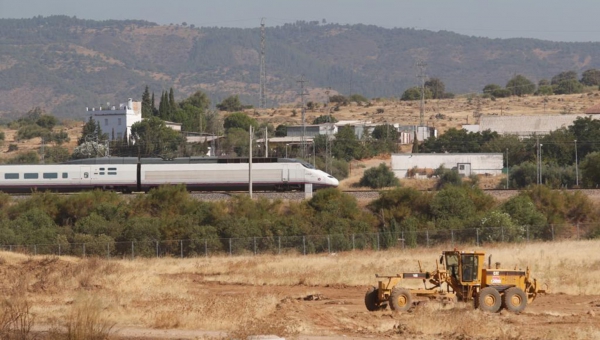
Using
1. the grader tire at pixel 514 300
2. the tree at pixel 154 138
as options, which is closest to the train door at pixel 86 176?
the tree at pixel 154 138

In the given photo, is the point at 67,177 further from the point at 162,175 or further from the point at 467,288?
the point at 467,288

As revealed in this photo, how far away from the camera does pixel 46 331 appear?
2527cm

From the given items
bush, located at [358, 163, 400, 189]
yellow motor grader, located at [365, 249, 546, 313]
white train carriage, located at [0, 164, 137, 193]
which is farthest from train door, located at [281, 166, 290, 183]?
yellow motor grader, located at [365, 249, 546, 313]

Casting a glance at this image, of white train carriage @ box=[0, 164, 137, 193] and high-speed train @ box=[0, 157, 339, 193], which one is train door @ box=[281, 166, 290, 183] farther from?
white train carriage @ box=[0, 164, 137, 193]

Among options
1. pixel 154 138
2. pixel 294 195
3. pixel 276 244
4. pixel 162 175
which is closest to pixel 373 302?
pixel 276 244

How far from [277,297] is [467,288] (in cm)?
705

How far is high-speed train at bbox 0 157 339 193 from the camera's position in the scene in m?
68.0

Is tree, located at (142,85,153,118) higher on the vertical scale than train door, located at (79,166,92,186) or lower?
higher

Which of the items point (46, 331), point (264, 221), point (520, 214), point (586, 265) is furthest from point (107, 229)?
point (46, 331)

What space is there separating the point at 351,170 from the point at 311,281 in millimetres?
71671

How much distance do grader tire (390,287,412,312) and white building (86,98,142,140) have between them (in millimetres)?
117849

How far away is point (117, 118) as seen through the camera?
488 ft

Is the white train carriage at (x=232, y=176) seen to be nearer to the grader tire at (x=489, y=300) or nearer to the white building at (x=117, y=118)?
the grader tire at (x=489, y=300)

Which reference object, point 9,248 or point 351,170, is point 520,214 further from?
point 351,170
